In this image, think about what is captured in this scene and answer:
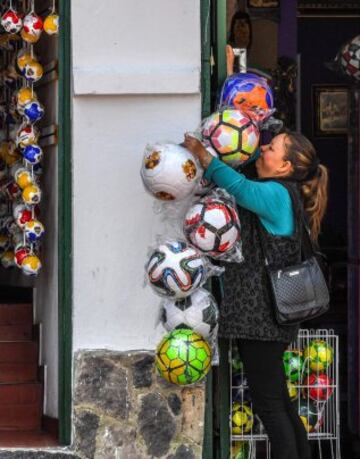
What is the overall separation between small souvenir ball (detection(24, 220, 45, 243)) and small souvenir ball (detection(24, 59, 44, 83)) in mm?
769

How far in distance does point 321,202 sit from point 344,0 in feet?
14.9

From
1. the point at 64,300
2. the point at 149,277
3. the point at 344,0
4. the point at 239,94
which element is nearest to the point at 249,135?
the point at 239,94

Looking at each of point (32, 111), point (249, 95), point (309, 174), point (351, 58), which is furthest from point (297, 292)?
point (351, 58)

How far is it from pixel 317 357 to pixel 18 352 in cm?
174

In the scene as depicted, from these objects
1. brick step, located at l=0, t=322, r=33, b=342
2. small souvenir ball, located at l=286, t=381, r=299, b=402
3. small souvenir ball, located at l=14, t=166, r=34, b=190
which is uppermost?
small souvenir ball, located at l=14, t=166, r=34, b=190

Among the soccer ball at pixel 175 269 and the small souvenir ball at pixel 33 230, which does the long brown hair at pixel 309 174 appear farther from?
the small souvenir ball at pixel 33 230

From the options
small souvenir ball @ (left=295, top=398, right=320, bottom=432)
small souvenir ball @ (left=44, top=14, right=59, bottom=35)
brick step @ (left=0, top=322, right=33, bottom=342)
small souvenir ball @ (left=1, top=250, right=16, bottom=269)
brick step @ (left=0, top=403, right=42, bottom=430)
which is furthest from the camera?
small souvenir ball @ (left=1, top=250, right=16, bottom=269)

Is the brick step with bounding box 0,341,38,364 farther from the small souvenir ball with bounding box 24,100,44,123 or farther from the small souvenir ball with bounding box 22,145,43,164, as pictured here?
the small souvenir ball with bounding box 24,100,44,123

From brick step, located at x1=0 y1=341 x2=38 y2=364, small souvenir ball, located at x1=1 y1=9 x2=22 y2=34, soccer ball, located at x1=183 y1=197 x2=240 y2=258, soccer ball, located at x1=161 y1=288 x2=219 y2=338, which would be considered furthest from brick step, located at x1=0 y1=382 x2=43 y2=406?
small souvenir ball, located at x1=1 y1=9 x2=22 y2=34

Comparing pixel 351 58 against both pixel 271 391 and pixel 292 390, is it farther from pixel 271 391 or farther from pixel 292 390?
pixel 271 391

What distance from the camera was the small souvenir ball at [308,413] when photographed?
664 centimetres

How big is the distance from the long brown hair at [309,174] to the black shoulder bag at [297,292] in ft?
0.63

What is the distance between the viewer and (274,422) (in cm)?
608

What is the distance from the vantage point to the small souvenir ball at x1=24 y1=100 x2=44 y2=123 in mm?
6707
